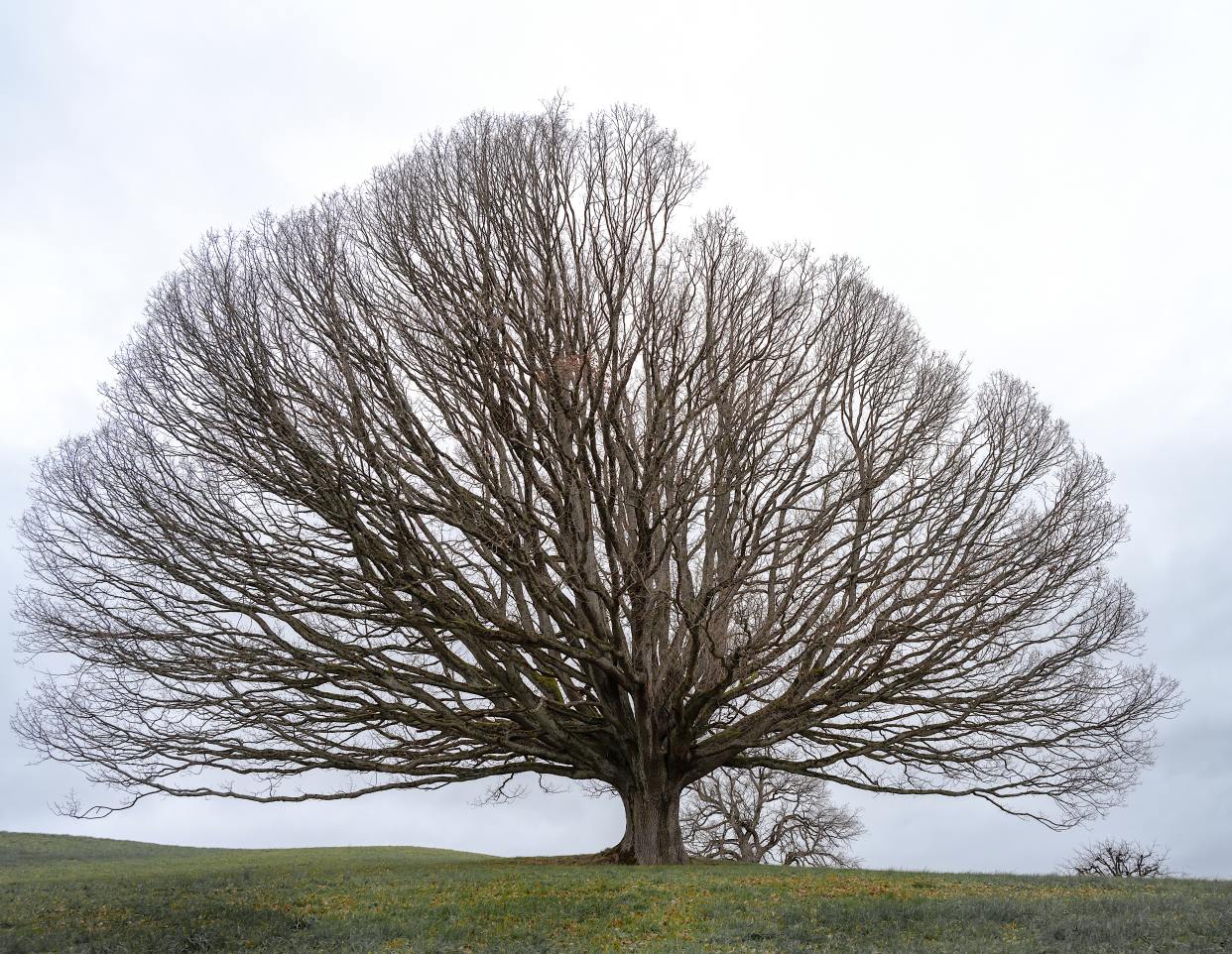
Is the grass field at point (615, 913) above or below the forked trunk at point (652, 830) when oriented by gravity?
below

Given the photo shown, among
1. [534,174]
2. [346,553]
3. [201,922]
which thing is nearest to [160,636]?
[346,553]

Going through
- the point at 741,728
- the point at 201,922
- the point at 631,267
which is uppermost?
the point at 631,267

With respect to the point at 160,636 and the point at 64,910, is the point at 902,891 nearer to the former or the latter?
the point at 64,910

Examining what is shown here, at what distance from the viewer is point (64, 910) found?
12.8m

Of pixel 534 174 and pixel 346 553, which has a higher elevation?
pixel 534 174

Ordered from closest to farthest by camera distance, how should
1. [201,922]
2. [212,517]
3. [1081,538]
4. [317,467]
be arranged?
[201,922] < [317,467] < [212,517] < [1081,538]

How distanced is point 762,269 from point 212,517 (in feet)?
35.3

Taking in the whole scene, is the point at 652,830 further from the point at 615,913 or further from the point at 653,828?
the point at 615,913

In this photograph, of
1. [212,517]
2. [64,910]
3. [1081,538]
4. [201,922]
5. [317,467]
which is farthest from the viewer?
[1081,538]

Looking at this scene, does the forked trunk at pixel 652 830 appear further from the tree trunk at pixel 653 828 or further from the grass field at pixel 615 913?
the grass field at pixel 615 913

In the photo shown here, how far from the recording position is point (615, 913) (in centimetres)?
1166

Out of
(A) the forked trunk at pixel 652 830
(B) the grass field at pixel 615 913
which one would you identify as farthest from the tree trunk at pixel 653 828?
(B) the grass field at pixel 615 913

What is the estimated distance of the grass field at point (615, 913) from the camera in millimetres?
10156

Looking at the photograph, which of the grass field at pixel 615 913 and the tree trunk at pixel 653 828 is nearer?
the grass field at pixel 615 913
